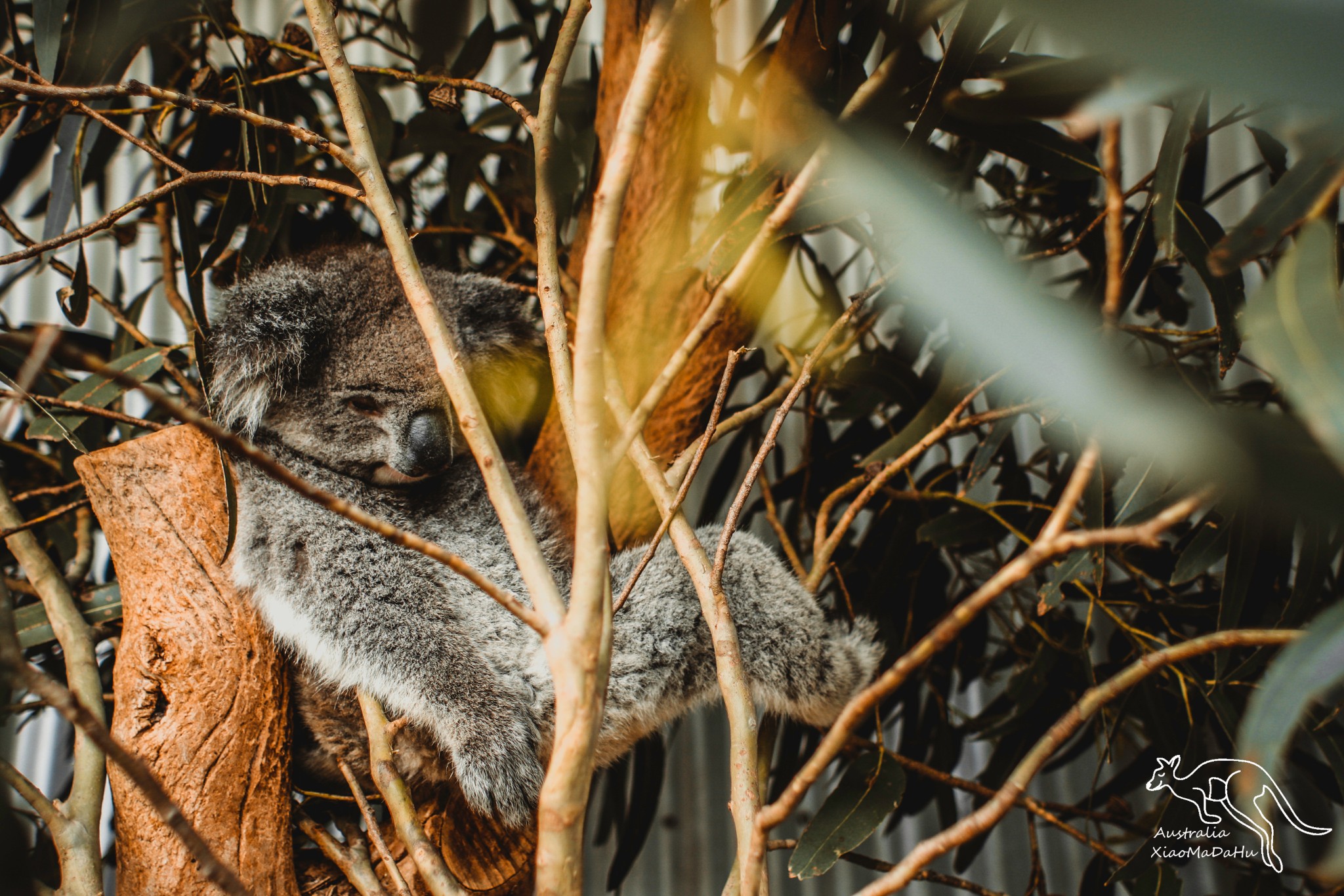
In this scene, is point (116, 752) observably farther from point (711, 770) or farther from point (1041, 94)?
point (711, 770)

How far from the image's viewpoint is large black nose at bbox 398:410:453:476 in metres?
1.26

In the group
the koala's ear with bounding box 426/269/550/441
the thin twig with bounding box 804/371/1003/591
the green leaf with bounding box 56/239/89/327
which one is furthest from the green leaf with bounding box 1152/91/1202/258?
the green leaf with bounding box 56/239/89/327

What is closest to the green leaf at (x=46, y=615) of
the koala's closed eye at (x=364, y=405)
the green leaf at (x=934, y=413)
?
the koala's closed eye at (x=364, y=405)

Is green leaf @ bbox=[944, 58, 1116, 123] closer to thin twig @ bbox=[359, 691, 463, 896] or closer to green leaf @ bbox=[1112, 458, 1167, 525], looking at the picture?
green leaf @ bbox=[1112, 458, 1167, 525]

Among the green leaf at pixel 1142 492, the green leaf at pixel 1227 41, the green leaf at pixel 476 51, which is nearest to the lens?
the green leaf at pixel 1227 41

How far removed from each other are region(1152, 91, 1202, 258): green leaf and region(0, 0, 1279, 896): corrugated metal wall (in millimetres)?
1197

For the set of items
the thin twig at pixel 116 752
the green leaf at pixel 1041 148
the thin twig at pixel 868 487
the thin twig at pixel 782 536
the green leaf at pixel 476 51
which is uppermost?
the green leaf at pixel 476 51

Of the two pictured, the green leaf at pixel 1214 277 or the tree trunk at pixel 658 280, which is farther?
the tree trunk at pixel 658 280

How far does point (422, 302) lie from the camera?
0.66m

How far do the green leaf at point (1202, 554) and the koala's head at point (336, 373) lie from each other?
1.07 metres

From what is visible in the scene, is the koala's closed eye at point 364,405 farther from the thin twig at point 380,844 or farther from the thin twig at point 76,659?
the thin twig at point 380,844

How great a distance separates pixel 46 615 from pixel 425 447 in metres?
0.74

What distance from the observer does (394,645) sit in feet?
3.71

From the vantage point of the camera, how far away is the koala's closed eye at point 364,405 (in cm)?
131
